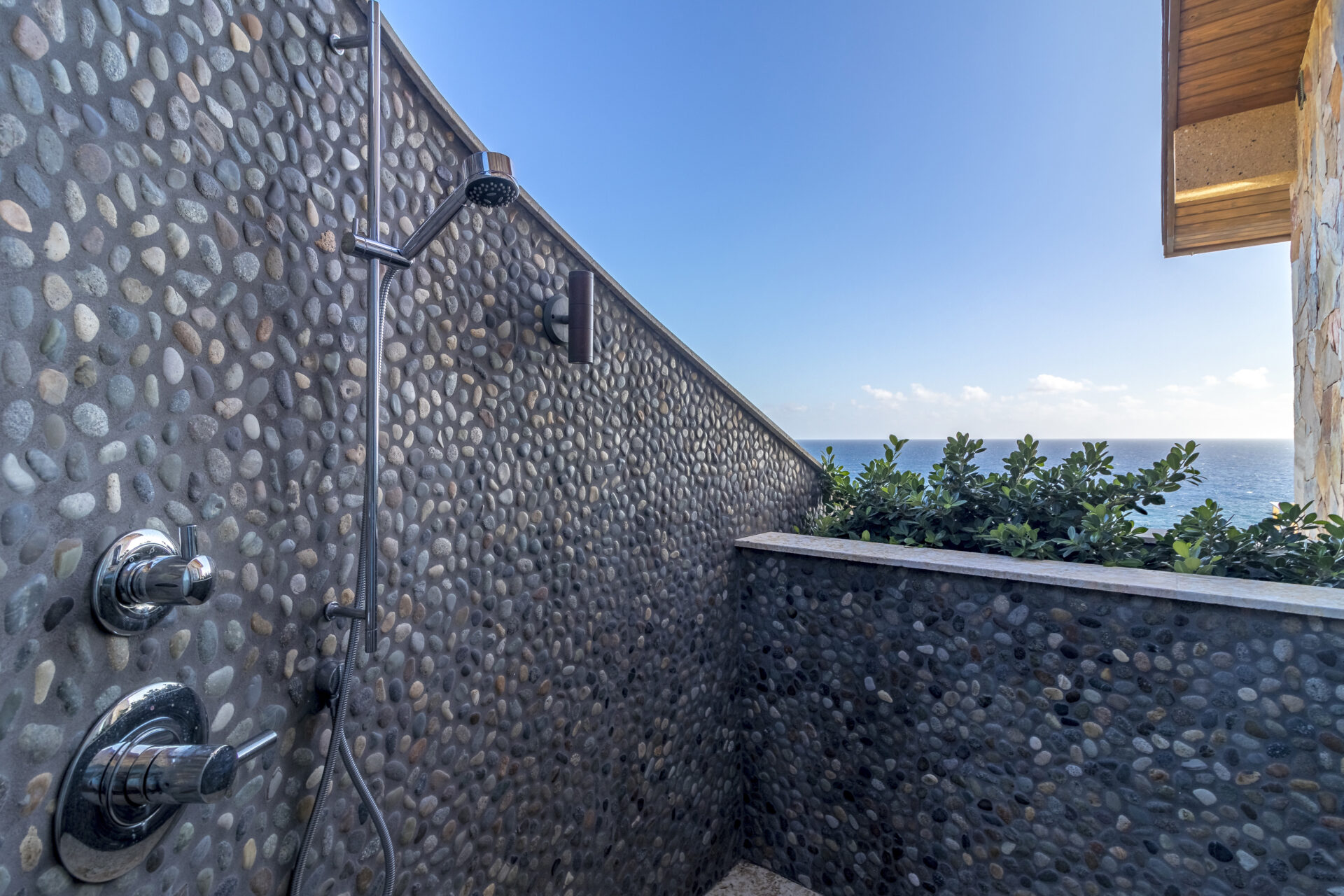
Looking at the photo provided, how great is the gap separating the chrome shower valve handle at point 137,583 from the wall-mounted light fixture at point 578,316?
3.69 feet

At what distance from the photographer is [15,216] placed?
29.3 inches

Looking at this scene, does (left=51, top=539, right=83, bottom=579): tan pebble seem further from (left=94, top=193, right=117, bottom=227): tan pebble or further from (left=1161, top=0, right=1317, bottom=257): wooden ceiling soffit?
(left=1161, top=0, right=1317, bottom=257): wooden ceiling soffit

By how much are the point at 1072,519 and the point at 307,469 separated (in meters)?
2.77

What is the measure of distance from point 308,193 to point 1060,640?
Result: 2483 millimetres

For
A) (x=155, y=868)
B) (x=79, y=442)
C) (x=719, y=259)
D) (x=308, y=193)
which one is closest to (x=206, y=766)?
(x=155, y=868)

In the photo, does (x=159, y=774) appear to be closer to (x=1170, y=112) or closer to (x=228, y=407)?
(x=228, y=407)

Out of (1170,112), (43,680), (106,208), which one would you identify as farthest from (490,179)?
(1170,112)

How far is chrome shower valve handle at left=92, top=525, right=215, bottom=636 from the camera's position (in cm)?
82

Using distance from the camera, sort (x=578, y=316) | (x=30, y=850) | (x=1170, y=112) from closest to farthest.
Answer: (x=30, y=850) < (x=578, y=316) < (x=1170, y=112)

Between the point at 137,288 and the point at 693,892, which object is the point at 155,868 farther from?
the point at 693,892

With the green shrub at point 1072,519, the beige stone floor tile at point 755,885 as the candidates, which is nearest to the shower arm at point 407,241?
the green shrub at point 1072,519

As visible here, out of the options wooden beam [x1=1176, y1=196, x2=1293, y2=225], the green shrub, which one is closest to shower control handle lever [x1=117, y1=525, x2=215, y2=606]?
the green shrub

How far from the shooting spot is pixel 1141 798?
1.77 m

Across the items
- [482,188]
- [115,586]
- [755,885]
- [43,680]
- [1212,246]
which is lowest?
[755,885]
